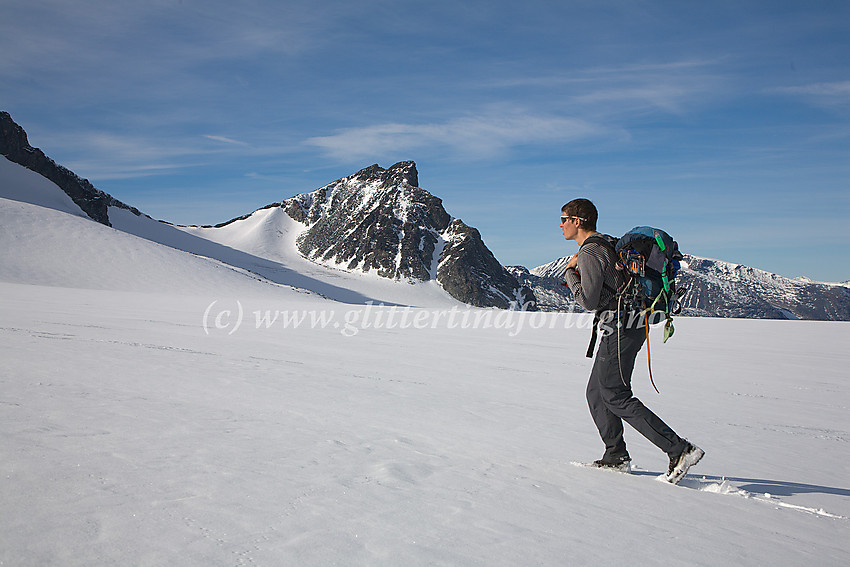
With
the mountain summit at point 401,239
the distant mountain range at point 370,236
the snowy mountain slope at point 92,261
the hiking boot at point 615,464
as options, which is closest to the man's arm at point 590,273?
the hiking boot at point 615,464

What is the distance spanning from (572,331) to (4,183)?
11174 centimetres

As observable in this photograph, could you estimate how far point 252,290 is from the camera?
4975cm

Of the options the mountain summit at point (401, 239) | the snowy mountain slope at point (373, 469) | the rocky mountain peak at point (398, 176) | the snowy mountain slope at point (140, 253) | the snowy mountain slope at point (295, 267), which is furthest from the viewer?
the rocky mountain peak at point (398, 176)

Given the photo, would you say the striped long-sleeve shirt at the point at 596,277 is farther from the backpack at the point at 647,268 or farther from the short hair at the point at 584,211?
the short hair at the point at 584,211

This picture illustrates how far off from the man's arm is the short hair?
276 millimetres

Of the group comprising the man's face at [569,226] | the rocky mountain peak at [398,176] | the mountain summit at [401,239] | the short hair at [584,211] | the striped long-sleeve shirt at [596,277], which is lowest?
the striped long-sleeve shirt at [596,277]

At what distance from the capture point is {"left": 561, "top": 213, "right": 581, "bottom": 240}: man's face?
4.47 metres

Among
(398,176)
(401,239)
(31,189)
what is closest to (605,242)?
(31,189)

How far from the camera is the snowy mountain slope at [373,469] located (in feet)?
8.28

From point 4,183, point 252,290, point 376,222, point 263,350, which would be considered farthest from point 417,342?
point 376,222

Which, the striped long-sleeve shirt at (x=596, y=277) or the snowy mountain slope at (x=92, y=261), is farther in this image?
the snowy mountain slope at (x=92, y=261)

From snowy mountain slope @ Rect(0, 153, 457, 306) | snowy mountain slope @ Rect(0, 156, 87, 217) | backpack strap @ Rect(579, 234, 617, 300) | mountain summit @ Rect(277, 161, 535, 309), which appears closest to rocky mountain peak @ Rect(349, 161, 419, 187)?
mountain summit @ Rect(277, 161, 535, 309)

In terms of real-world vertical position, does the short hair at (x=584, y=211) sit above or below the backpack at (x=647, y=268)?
above

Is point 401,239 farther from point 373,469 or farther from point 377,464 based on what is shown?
point 373,469
